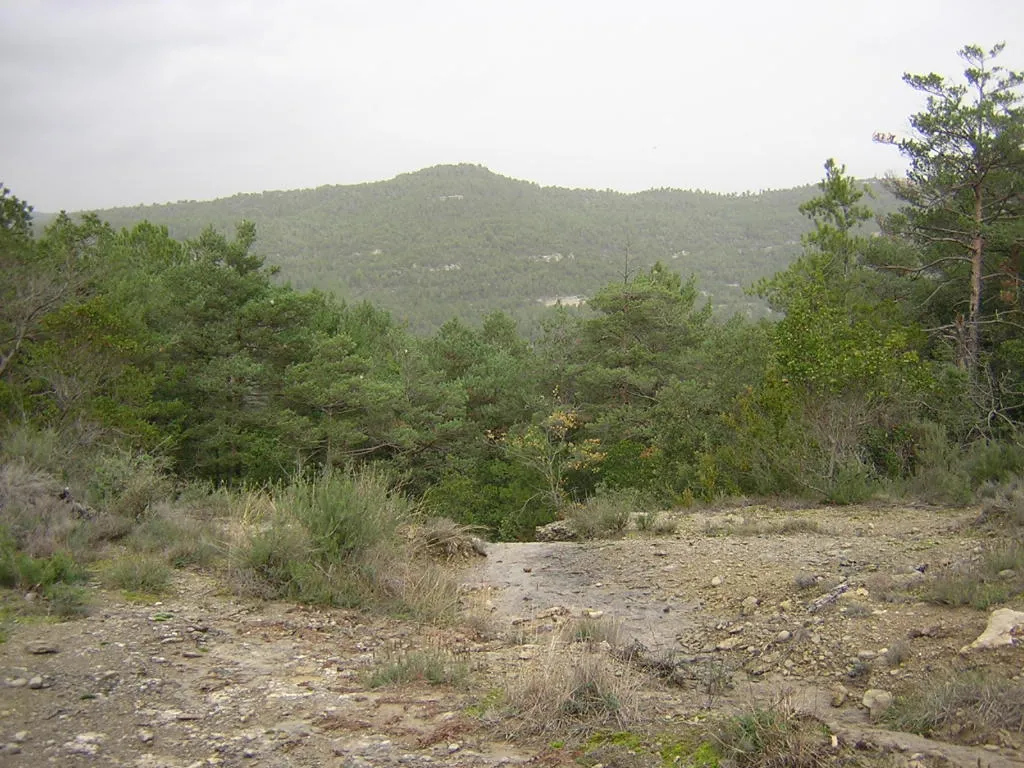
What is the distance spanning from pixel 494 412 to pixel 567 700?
20739 mm

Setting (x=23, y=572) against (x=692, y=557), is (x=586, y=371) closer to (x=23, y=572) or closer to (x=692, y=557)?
(x=692, y=557)

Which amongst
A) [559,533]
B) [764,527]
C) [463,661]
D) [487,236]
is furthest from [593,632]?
[487,236]

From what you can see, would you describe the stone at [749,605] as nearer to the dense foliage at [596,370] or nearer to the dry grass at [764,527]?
the dry grass at [764,527]

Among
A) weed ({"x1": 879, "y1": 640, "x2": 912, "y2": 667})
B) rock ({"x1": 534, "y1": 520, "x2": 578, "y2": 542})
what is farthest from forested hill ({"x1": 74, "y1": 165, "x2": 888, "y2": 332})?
weed ({"x1": 879, "y1": 640, "x2": 912, "y2": 667})

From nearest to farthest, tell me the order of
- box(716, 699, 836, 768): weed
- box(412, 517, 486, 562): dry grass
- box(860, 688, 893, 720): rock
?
box(716, 699, 836, 768): weed < box(860, 688, 893, 720): rock < box(412, 517, 486, 562): dry grass

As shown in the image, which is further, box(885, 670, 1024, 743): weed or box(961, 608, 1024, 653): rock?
box(961, 608, 1024, 653): rock

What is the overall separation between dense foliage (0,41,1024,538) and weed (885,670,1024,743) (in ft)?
21.2

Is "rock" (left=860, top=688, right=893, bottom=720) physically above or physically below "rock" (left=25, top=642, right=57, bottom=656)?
below

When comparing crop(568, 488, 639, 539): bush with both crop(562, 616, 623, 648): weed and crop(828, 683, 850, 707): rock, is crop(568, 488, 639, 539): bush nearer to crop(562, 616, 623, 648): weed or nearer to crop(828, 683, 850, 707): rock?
crop(562, 616, 623, 648): weed

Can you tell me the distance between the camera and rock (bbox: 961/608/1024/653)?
13.2 feet

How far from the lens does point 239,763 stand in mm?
3033

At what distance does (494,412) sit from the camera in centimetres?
2425

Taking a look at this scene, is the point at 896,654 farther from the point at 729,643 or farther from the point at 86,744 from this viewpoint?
the point at 86,744

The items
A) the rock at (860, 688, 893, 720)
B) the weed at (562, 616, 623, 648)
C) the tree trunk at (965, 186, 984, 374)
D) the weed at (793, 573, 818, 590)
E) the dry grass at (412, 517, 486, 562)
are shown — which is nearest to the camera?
the rock at (860, 688, 893, 720)
